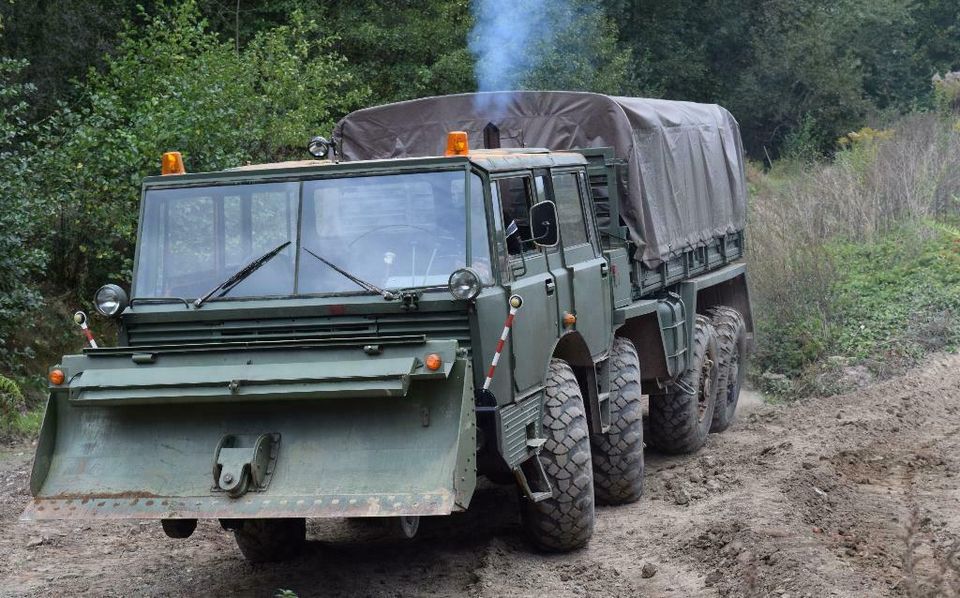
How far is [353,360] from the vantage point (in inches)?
252

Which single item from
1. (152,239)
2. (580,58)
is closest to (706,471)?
(152,239)

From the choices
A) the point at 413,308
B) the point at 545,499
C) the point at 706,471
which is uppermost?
the point at 413,308

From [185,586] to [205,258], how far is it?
1830mm

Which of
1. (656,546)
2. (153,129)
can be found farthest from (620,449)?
(153,129)

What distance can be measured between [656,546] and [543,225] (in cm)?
208

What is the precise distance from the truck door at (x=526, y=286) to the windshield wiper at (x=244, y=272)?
4.05 ft

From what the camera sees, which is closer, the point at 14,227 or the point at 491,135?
the point at 491,135

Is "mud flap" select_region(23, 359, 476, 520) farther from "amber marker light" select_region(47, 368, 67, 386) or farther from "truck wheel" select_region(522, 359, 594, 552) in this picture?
"truck wheel" select_region(522, 359, 594, 552)

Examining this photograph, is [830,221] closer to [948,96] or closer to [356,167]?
[356,167]

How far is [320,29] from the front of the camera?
23.7m

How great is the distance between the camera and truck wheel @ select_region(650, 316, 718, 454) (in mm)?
10805

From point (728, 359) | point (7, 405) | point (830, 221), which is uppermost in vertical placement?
point (830, 221)

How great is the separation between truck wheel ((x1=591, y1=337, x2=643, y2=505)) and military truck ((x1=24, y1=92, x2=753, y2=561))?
0.01 m

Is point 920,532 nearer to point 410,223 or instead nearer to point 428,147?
point 410,223
